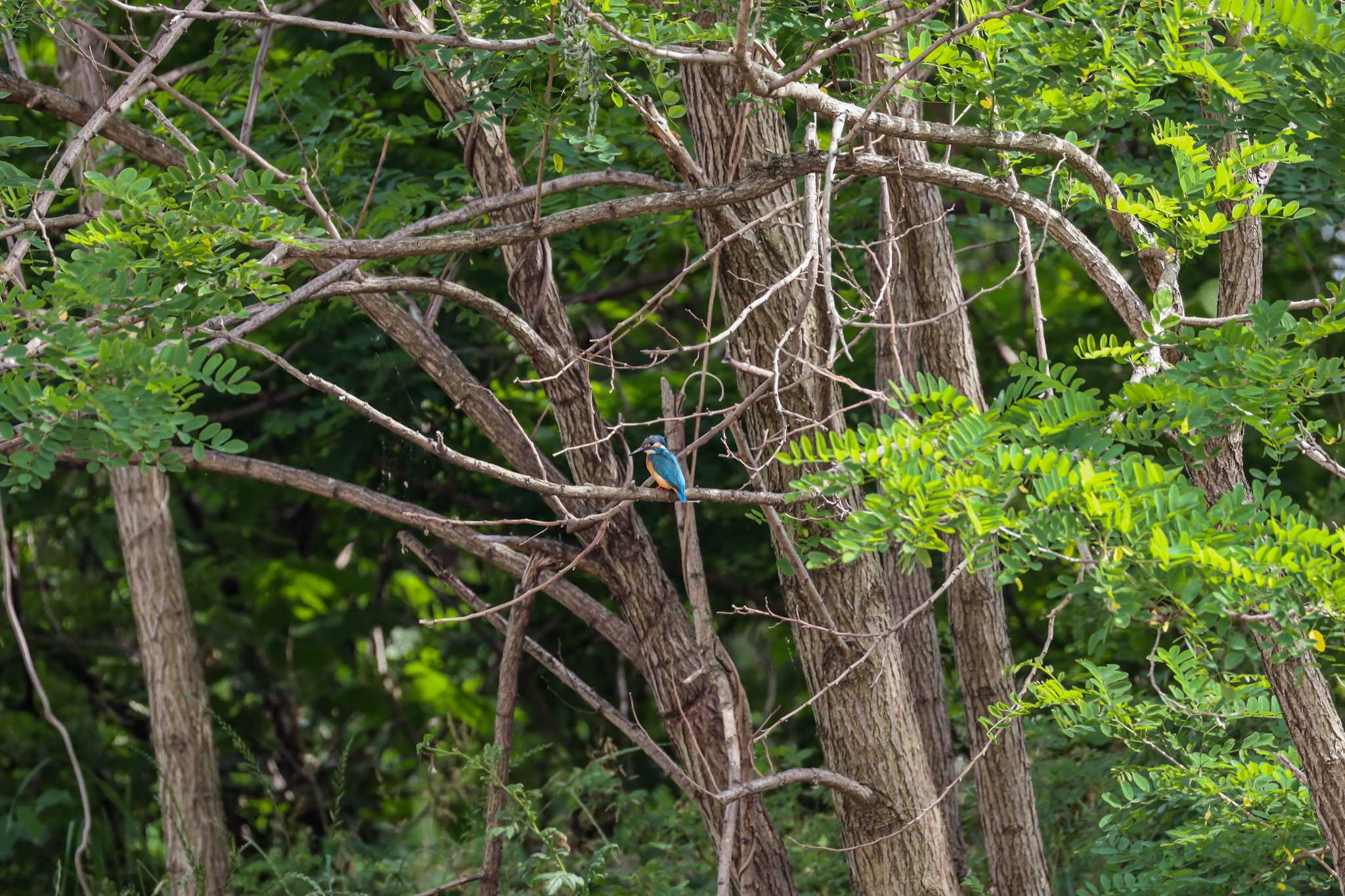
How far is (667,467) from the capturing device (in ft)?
11.4

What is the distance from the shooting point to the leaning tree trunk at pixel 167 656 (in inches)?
210

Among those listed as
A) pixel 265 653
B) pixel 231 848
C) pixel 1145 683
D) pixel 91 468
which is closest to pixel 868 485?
pixel 1145 683

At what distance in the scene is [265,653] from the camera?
288 inches

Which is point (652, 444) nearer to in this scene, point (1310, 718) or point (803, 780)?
point (803, 780)

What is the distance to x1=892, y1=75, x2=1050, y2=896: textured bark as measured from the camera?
160 inches

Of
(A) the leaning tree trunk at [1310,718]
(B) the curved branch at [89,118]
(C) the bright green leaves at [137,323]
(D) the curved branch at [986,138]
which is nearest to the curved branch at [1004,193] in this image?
(D) the curved branch at [986,138]

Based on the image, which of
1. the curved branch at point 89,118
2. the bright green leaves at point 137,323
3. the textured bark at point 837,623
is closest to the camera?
the bright green leaves at point 137,323

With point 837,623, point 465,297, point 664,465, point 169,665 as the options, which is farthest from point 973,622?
point 169,665

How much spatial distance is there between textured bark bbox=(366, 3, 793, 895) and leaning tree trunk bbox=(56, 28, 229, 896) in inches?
92.5

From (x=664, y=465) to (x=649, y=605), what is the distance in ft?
1.61

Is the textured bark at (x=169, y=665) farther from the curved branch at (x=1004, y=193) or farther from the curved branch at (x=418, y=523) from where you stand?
the curved branch at (x=1004, y=193)

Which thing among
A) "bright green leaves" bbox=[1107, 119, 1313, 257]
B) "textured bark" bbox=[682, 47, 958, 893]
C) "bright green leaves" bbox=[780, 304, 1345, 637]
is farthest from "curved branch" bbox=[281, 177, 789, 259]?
"bright green leaves" bbox=[780, 304, 1345, 637]

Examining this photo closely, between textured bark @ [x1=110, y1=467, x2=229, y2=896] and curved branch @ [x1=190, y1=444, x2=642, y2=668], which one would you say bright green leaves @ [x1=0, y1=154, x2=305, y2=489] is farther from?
textured bark @ [x1=110, y1=467, x2=229, y2=896]

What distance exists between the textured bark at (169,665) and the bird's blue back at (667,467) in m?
2.66
